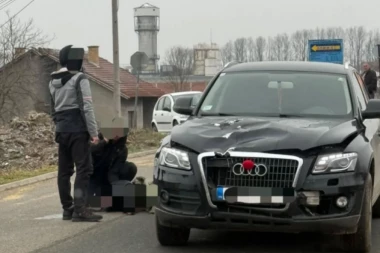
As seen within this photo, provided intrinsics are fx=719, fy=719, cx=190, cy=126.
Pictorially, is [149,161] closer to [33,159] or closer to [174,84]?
[33,159]

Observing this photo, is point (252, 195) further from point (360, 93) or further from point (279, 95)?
point (360, 93)

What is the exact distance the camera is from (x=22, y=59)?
44.3 metres

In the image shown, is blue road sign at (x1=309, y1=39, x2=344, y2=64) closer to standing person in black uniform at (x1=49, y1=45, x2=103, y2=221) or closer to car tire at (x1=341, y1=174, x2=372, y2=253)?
standing person in black uniform at (x1=49, y1=45, x2=103, y2=221)

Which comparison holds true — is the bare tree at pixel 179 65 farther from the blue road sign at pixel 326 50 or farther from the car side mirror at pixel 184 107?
the car side mirror at pixel 184 107

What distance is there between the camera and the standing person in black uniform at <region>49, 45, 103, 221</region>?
25.7 ft

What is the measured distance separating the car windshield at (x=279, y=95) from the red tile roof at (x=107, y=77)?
4057cm

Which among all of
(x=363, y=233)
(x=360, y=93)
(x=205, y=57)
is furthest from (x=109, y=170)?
(x=205, y=57)

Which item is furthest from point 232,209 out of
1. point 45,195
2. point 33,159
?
point 33,159

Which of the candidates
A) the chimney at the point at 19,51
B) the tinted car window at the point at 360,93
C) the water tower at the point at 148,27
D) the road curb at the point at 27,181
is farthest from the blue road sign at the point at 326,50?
the water tower at the point at 148,27

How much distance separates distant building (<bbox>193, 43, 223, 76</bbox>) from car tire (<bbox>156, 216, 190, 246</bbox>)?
70218mm

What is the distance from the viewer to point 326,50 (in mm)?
27203

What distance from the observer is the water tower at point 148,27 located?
83.5 meters

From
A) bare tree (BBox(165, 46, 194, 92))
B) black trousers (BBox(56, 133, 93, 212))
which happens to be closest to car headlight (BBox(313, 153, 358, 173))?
black trousers (BBox(56, 133, 93, 212))

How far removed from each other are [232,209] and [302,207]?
0.56m
